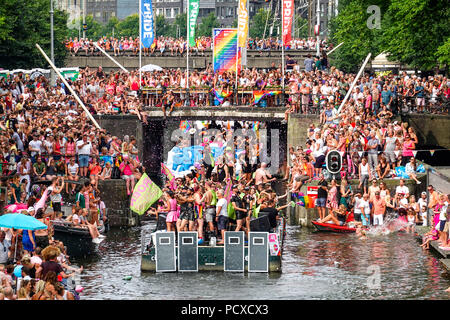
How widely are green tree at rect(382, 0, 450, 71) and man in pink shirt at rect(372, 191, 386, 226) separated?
1540cm

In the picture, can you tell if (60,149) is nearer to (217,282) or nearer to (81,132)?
(81,132)

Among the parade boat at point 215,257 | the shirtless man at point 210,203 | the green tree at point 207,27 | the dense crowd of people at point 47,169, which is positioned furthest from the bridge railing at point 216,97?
the green tree at point 207,27

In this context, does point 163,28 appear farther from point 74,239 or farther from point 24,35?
point 74,239

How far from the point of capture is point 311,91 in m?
43.5

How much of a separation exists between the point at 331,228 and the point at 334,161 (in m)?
2.75

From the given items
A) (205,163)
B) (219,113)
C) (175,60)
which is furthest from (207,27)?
(205,163)

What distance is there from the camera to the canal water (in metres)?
23.0

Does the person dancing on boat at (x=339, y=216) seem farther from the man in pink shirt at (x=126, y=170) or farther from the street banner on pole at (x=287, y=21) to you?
the street banner on pole at (x=287, y=21)

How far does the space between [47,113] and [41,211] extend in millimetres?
13519

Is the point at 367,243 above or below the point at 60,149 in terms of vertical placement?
below

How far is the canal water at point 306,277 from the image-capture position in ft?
75.3

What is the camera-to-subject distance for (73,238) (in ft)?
87.4

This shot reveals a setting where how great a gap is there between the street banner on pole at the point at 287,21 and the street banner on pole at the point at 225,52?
153 inches
